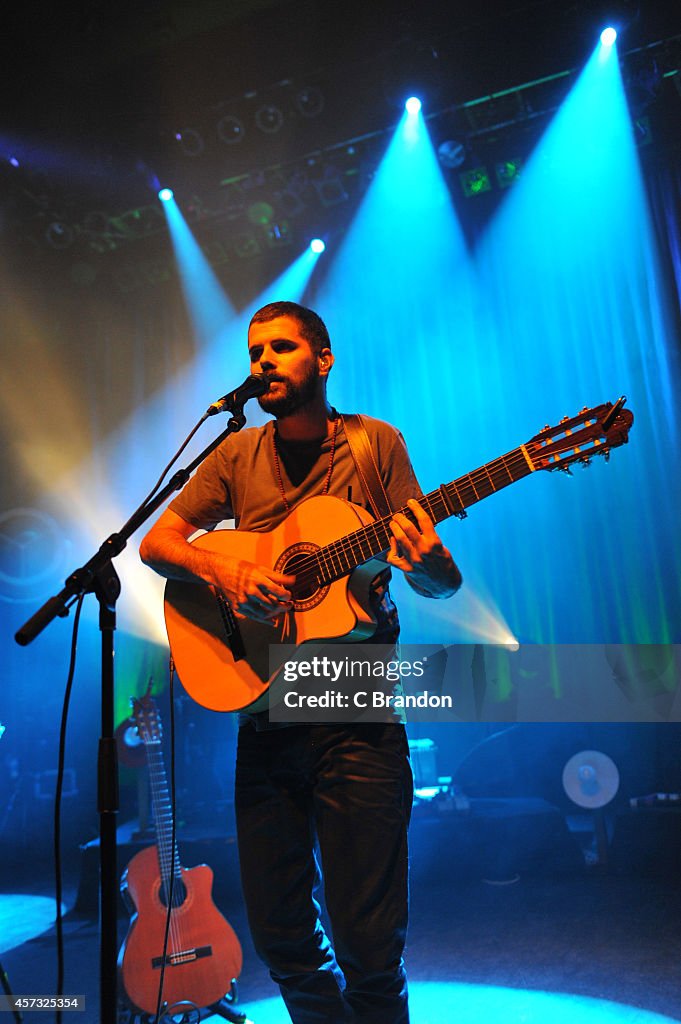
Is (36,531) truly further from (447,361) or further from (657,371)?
(657,371)

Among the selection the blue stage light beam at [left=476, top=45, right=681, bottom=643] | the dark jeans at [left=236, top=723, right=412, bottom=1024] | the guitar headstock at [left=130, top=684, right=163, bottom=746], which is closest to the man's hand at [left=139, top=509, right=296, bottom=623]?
the dark jeans at [left=236, top=723, right=412, bottom=1024]

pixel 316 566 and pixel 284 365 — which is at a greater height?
pixel 284 365

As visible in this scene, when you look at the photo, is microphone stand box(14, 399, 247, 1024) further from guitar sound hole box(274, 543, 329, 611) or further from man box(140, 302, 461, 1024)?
guitar sound hole box(274, 543, 329, 611)

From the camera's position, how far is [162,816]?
419cm

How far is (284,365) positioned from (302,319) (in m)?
0.24

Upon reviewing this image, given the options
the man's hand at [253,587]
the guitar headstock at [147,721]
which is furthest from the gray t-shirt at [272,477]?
the guitar headstock at [147,721]

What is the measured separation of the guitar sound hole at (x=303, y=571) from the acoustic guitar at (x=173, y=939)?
172 cm

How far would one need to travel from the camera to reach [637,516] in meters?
8.41

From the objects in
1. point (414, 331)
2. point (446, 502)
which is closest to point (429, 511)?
point (446, 502)

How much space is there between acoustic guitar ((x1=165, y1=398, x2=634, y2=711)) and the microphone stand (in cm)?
61

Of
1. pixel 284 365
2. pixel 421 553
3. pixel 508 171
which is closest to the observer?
pixel 421 553

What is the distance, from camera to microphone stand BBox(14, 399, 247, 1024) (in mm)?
1828

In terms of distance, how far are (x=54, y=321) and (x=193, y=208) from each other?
2053 mm

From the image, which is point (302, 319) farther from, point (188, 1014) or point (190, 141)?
point (190, 141)
